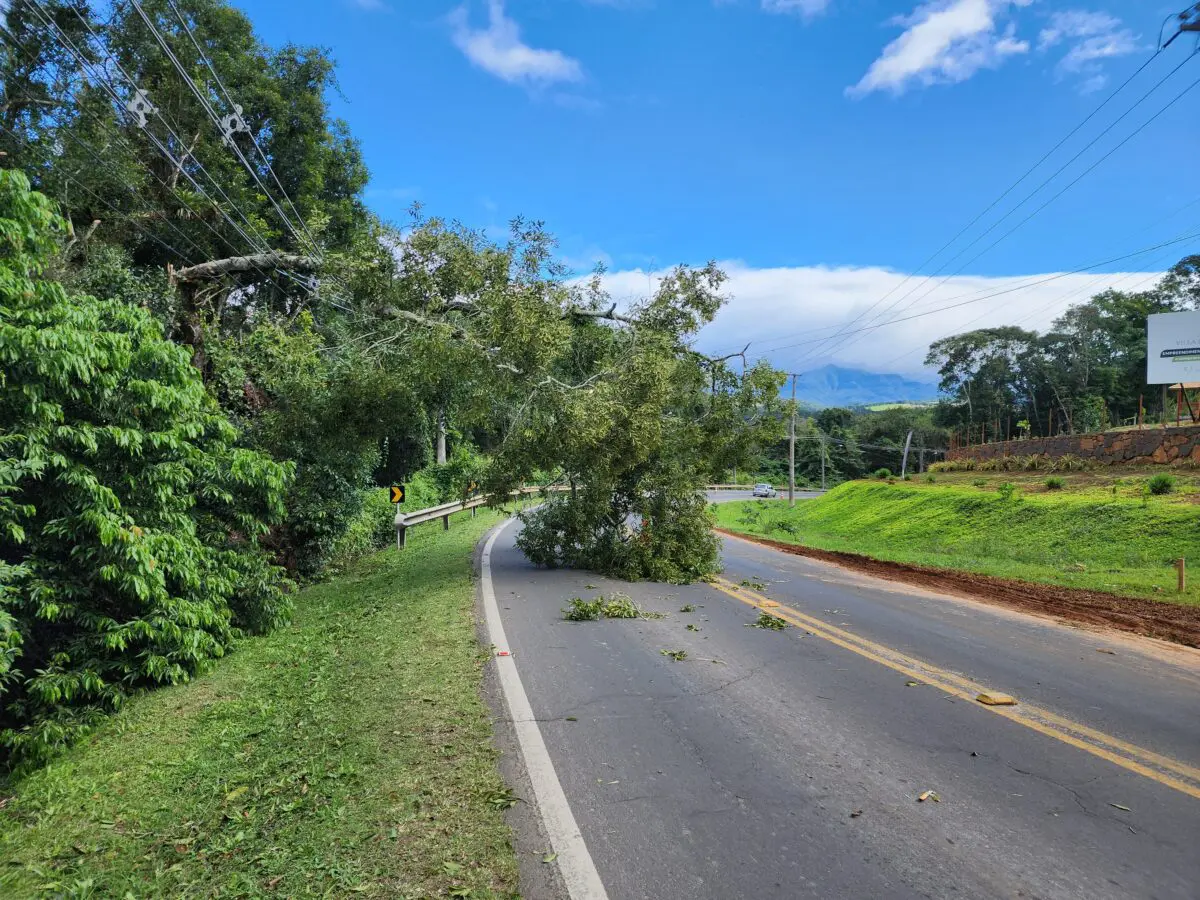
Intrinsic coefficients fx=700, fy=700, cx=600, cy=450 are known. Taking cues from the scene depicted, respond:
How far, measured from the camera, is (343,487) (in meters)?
15.5

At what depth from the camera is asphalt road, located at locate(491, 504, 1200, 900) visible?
329 centimetres

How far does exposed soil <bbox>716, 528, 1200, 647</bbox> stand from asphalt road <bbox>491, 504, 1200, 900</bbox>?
989 mm

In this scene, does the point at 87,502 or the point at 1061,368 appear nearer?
the point at 87,502

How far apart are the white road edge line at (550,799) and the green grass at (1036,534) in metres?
10.2

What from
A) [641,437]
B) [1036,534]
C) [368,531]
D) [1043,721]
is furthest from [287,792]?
[1036,534]

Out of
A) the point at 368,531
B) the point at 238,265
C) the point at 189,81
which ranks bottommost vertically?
the point at 368,531

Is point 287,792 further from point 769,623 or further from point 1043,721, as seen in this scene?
point 769,623

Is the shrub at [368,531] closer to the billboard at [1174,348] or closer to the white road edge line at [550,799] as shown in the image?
the white road edge line at [550,799]

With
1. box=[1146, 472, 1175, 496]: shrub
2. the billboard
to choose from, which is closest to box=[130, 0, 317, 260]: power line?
box=[1146, 472, 1175, 496]: shrub

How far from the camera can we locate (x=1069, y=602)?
34.4ft

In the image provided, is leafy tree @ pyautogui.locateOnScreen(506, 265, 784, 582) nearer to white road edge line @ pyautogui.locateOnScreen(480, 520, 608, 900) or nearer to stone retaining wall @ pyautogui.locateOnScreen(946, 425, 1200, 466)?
white road edge line @ pyautogui.locateOnScreen(480, 520, 608, 900)

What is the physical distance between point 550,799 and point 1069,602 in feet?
32.2

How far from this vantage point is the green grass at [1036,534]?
527 inches

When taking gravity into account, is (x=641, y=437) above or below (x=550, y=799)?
above
